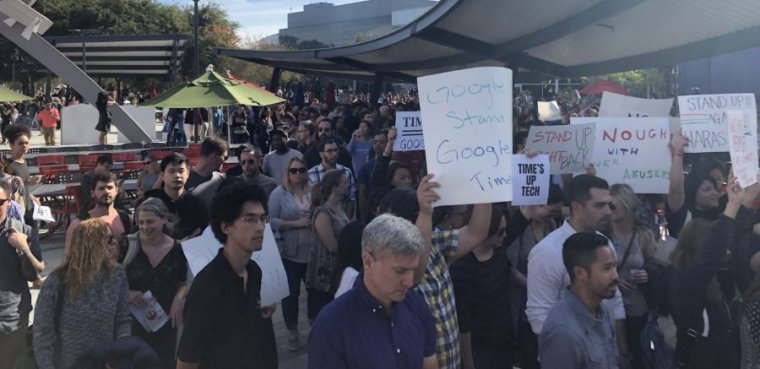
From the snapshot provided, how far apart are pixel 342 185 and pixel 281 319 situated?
2245 millimetres

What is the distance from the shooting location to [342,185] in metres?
6.06

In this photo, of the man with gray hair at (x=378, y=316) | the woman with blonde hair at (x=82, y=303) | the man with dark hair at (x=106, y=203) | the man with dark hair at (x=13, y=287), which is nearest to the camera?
the man with gray hair at (x=378, y=316)

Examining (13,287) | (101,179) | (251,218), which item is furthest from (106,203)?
(251,218)

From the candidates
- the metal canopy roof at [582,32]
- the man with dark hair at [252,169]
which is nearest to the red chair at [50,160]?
the metal canopy roof at [582,32]

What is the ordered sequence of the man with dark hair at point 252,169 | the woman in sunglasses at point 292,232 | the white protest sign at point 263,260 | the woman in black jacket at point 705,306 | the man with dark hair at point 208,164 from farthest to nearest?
the man with dark hair at point 252,169
the man with dark hair at point 208,164
the woman in sunglasses at point 292,232
the woman in black jacket at point 705,306
the white protest sign at point 263,260

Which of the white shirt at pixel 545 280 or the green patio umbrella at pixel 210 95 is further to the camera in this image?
the green patio umbrella at pixel 210 95

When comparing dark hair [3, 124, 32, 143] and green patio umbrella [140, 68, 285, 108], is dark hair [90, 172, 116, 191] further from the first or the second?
green patio umbrella [140, 68, 285, 108]

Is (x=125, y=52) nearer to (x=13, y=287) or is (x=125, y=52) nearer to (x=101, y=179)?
(x=101, y=179)

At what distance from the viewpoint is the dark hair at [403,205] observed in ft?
12.9

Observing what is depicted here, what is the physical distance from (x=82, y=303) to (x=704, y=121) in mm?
4667

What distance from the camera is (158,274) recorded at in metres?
4.54

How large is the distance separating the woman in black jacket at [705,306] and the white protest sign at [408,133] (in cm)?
390

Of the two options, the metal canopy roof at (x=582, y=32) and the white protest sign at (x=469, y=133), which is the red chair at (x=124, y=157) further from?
the white protest sign at (x=469, y=133)

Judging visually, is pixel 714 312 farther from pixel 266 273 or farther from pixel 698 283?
pixel 266 273
